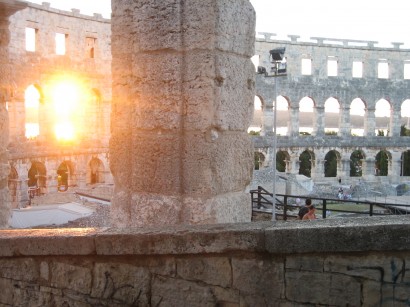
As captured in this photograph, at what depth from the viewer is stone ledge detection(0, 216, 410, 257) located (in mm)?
2729

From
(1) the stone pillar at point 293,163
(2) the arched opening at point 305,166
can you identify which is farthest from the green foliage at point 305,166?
(1) the stone pillar at point 293,163

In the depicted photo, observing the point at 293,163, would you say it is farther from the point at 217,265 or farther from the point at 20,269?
the point at 217,265

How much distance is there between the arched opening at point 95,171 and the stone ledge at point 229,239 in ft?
76.2

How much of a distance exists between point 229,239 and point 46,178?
2108cm

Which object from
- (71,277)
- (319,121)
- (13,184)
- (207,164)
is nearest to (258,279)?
(71,277)

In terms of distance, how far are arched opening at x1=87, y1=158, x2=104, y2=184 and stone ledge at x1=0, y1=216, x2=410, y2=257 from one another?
23.2 m

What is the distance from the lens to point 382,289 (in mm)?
2736

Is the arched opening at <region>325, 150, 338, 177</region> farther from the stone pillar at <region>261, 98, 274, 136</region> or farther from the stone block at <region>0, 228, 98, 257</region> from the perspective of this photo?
the stone block at <region>0, 228, 98, 257</region>

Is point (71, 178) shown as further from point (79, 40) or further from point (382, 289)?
point (382, 289)

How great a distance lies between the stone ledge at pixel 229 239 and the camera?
8.95 feet

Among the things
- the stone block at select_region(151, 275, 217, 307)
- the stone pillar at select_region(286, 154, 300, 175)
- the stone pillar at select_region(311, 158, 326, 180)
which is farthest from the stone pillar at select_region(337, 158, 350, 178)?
the stone block at select_region(151, 275, 217, 307)

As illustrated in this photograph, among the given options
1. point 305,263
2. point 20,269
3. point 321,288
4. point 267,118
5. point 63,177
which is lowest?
point 63,177

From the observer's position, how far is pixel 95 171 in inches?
1080

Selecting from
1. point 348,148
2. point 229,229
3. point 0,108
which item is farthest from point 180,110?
point 348,148
